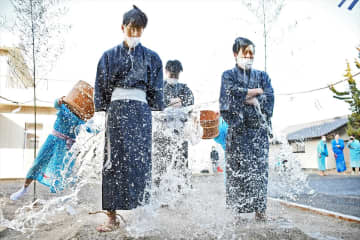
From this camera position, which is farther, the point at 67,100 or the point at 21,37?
the point at 21,37

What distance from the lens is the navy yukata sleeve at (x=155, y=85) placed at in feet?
8.50

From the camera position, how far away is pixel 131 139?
2.42 m

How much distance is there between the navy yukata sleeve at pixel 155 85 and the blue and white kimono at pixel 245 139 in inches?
29.6

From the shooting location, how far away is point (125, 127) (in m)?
2.41

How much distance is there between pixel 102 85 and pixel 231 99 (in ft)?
4.31

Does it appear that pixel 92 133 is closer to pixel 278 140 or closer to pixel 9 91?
pixel 278 140

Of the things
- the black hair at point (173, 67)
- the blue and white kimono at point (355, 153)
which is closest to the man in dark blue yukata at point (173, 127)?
the black hair at point (173, 67)

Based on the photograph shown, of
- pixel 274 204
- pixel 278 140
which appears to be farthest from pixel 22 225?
pixel 274 204

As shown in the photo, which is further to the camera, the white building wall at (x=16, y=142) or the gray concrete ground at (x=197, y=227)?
the white building wall at (x=16, y=142)

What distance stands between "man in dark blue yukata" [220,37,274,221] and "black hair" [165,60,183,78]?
1.28m

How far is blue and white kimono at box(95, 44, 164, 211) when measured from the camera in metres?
2.35

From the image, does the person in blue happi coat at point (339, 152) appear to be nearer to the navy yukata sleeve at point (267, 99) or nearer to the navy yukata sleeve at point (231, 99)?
the navy yukata sleeve at point (267, 99)

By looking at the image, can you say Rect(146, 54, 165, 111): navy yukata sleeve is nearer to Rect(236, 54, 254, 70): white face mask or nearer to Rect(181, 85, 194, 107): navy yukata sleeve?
Rect(236, 54, 254, 70): white face mask

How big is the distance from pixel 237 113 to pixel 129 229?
1.53m
